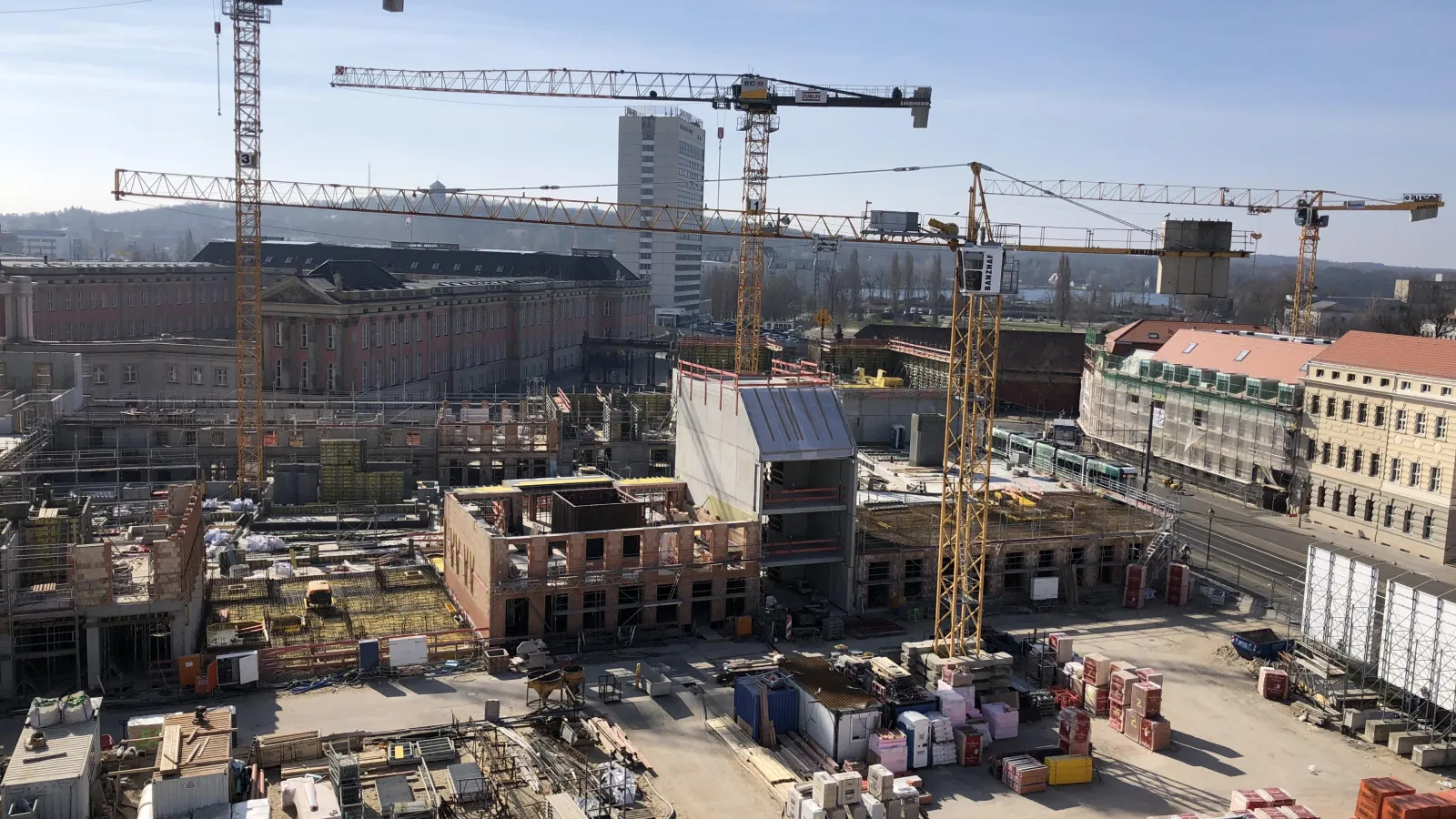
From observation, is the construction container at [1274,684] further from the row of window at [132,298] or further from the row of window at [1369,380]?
the row of window at [132,298]

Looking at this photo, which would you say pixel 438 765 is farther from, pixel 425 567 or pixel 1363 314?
pixel 1363 314

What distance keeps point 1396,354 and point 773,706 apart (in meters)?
39.3

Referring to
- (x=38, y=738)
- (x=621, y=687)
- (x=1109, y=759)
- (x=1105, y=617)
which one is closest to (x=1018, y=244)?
(x=1105, y=617)

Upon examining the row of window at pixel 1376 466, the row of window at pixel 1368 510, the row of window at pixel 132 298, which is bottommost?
the row of window at pixel 1368 510

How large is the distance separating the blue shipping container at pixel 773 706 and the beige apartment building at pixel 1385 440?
114ft

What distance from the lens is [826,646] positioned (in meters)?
36.3

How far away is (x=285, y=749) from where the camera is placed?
25953 mm

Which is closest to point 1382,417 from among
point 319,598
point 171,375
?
point 319,598

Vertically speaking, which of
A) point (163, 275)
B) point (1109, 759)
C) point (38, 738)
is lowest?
point (1109, 759)

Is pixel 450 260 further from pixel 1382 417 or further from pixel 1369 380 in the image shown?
pixel 1382 417

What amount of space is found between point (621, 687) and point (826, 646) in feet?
25.2

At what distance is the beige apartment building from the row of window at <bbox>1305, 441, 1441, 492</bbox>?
0.13 feet

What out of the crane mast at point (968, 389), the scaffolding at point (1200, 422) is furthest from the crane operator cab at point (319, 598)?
the scaffolding at point (1200, 422)

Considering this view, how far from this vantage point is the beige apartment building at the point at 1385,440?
49750 mm
